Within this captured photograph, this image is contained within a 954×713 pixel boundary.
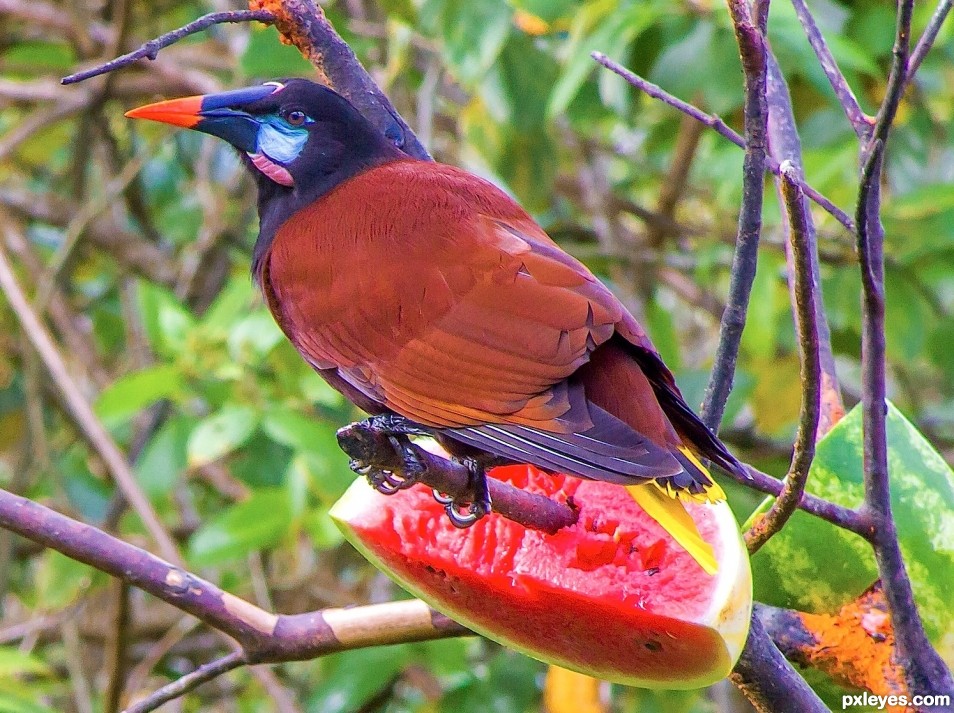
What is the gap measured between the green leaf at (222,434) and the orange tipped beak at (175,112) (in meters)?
0.64

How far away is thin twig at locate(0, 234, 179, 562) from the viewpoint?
229 cm

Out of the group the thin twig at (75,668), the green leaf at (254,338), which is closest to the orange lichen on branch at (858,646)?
the green leaf at (254,338)

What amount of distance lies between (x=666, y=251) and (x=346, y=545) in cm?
108

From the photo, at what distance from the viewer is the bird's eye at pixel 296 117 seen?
1605 mm

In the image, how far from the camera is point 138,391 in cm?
216

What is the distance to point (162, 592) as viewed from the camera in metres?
1.02

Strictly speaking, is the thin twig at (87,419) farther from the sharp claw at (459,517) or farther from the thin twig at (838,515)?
the thin twig at (838,515)

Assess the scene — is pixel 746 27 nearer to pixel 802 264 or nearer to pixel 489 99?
pixel 802 264

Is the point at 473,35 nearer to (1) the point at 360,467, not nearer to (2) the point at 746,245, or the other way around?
(2) the point at 746,245

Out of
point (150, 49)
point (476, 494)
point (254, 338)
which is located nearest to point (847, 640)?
point (476, 494)

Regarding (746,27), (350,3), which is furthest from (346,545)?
(746,27)

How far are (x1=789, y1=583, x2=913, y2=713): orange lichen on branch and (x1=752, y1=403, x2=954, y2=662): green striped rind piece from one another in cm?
1

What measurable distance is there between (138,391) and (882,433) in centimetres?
151

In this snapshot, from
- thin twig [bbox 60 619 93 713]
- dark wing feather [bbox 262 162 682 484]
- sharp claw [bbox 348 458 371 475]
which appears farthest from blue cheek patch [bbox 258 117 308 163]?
thin twig [bbox 60 619 93 713]
